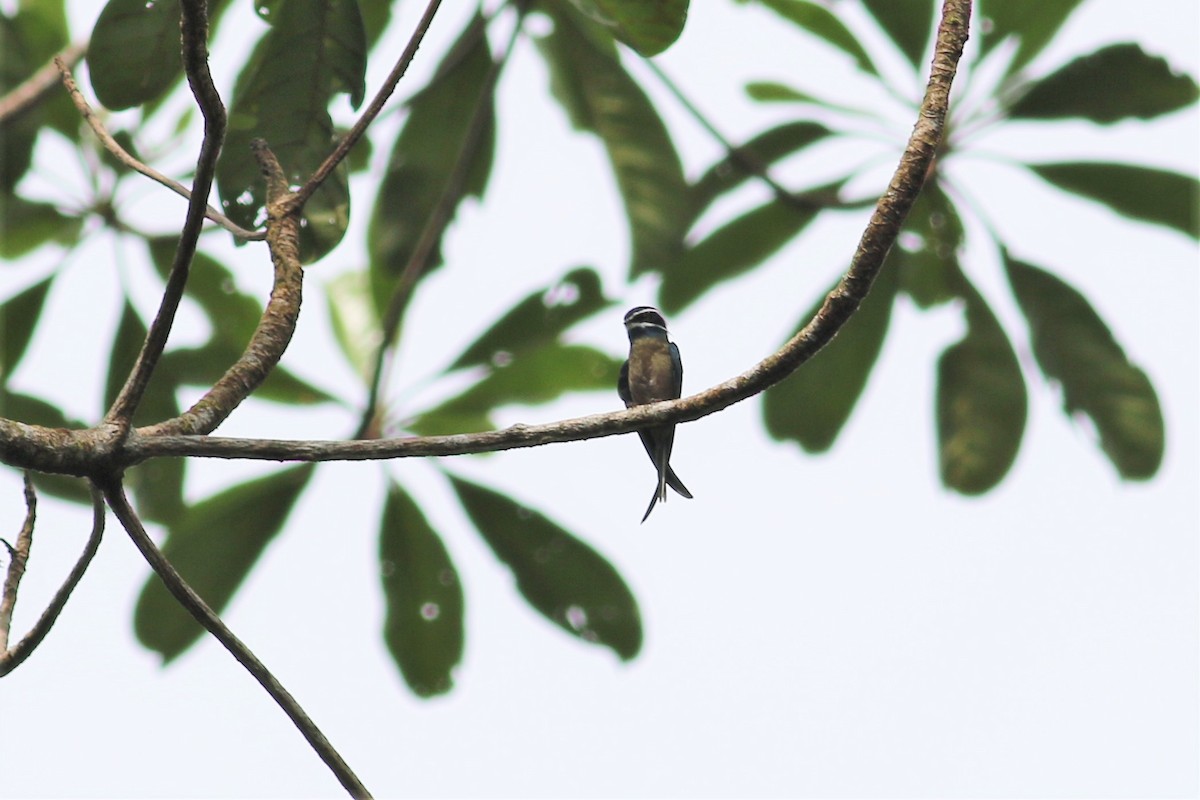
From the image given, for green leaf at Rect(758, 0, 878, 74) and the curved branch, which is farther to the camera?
green leaf at Rect(758, 0, 878, 74)

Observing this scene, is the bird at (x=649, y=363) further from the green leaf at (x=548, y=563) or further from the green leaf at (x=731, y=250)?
the green leaf at (x=548, y=563)

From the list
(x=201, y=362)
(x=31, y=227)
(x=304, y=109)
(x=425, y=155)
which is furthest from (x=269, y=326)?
(x=31, y=227)

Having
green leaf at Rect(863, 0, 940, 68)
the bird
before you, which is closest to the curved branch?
the bird

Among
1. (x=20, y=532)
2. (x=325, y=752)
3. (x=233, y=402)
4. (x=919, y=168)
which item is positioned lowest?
(x=325, y=752)

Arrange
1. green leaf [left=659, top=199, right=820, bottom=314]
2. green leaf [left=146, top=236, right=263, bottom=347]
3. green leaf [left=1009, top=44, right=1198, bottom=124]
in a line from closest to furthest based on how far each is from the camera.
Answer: green leaf [left=1009, top=44, right=1198, bottom=124]
green leaf [left=659, top=199, right=820, bottom=314]
green leaf [left=146, top=236, right=263, bottom=347]

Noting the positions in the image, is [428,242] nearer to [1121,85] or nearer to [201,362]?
[201,362]

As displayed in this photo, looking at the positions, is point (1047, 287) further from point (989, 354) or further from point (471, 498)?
point (471, 498)

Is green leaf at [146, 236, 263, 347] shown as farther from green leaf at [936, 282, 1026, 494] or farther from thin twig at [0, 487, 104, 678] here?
thin twig at [0, 487, 104, 678]

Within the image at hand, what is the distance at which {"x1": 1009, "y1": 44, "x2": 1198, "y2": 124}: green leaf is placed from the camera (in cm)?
505

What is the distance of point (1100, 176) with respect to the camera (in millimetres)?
5117

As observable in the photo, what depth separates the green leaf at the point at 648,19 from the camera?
3209 millimetres

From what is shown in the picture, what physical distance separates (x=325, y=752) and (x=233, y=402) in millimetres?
660

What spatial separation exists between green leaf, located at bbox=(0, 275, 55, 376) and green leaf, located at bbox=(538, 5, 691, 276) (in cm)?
243

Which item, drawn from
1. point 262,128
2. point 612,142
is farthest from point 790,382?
point 262,128
